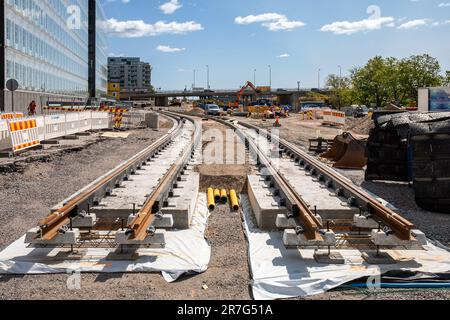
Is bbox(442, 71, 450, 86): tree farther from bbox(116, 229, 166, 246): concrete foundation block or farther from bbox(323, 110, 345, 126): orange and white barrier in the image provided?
bbox(116, 229, 166, 246): concrete foundation block

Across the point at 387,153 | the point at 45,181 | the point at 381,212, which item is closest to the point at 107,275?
the point at 381,212

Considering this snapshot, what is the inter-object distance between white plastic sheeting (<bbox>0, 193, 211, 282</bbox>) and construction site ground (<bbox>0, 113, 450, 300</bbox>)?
115mm

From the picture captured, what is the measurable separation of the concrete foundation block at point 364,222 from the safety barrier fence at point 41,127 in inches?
453

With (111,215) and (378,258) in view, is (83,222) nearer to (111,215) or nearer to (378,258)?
(111,215)

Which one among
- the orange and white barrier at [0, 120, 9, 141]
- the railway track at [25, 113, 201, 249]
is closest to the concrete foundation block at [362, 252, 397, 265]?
the railway track at [25, 113, 201, 249]

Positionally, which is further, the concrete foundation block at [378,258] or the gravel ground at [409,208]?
the gravel ground at [409,208]

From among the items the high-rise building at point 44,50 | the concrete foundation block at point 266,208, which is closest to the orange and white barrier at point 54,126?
the concrete foundation block at point 266,208

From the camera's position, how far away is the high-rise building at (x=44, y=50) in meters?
38.8

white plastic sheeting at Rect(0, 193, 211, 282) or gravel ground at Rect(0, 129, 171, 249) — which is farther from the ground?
gravel ground at Rect(0, 129, 171, 249)

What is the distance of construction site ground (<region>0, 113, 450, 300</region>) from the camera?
489 cm

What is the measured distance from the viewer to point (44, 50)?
5206 centimetres

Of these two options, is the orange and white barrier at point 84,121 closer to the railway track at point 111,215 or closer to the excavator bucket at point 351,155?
the excavator bucket at point 351,155

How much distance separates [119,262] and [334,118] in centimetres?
3602
